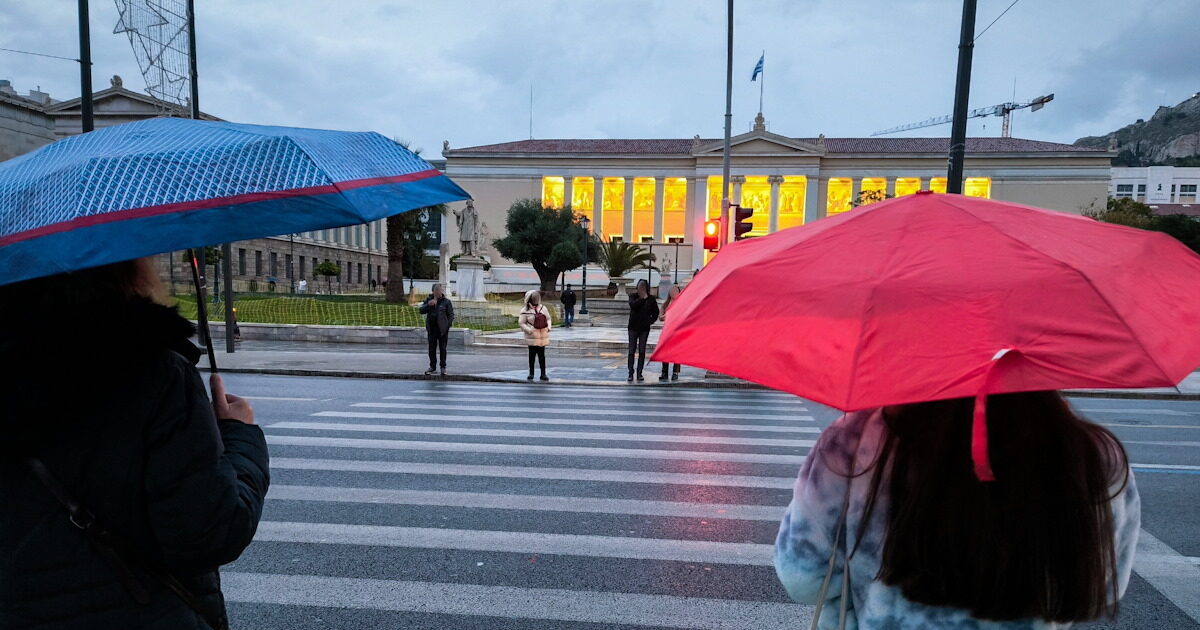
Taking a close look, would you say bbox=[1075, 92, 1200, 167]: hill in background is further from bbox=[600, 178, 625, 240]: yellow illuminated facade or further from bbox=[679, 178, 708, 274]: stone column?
bbox=[600, 178, 625, 240]: yellow illuminated facade

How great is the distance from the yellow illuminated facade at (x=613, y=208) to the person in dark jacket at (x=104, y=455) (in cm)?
6503

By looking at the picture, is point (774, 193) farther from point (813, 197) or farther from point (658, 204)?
point (658, 204)

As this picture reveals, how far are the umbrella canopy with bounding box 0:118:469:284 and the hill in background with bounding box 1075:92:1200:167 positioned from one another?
153 metres

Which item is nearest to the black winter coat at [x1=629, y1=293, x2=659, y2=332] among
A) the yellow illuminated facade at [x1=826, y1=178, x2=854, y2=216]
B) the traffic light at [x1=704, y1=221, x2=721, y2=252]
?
the traffic light at [x1=704, y1=221, x2=721, y2=252]

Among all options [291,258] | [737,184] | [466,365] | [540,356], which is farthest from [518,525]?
[737,184]

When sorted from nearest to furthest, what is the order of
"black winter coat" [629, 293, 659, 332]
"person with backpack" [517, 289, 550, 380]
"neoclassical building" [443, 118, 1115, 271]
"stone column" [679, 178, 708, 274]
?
"person with backpack" [517, 289, 550, 380] → "black winter coat" [629, 293, 659, 332] → "neoclassical building" [443, 118, 1115, 271] → "stone column" [679, 178, 708, 274]

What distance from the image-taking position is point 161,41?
17.7 meters

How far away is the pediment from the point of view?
197 ft

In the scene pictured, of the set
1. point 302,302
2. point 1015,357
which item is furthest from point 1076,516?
point 302,302

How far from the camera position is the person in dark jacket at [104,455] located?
4.36 feet

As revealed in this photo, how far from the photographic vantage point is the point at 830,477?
1.49 meters

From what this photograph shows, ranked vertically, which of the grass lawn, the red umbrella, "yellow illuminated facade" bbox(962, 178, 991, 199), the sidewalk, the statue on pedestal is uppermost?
"yellow illuminated facade" bbox(962, 178, 991, 199)

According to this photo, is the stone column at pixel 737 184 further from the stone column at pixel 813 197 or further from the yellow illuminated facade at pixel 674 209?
the stone column at pixel 813 197

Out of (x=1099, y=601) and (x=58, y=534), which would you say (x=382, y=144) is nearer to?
(x=58, y=534)
